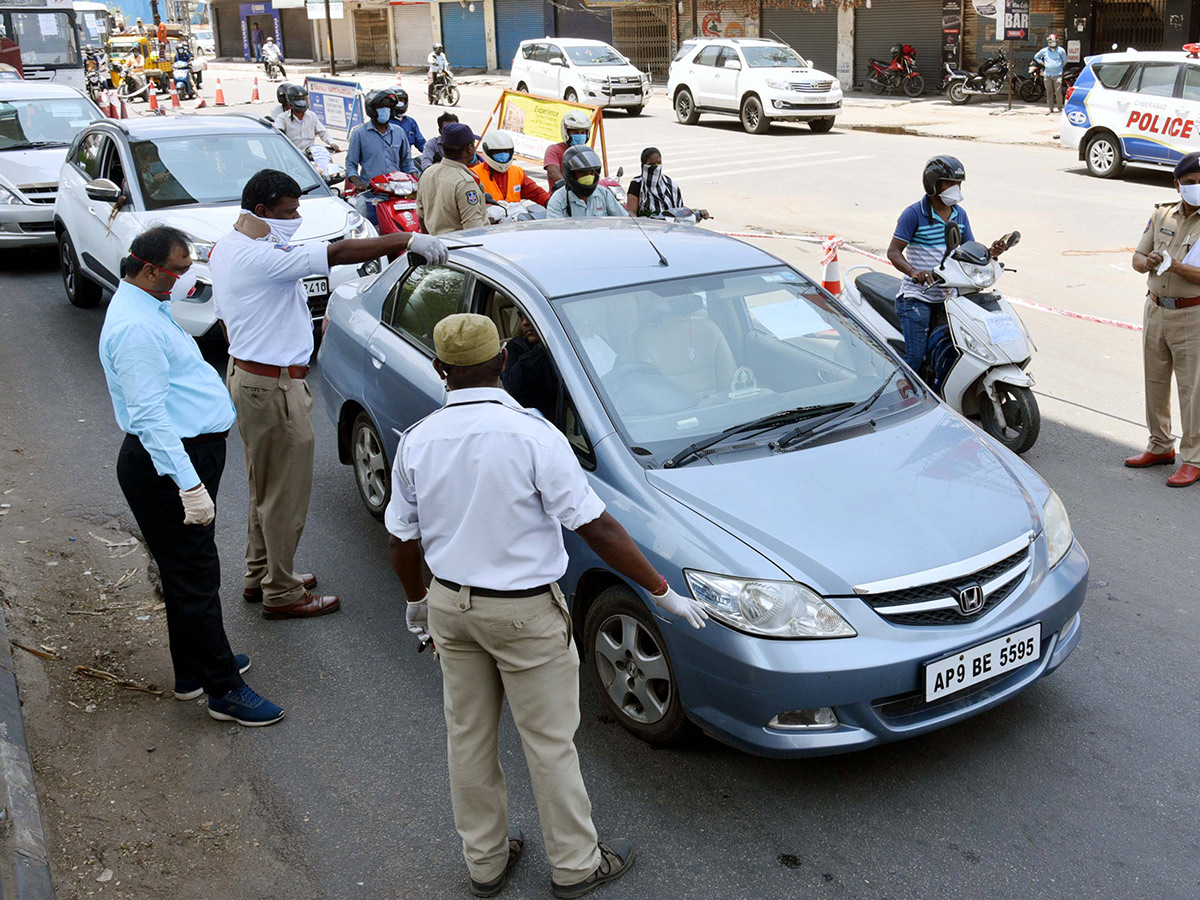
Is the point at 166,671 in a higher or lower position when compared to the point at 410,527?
lower

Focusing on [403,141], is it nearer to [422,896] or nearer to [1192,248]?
[1192,248]

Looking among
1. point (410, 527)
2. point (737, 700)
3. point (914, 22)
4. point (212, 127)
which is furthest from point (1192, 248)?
point (914, 22)

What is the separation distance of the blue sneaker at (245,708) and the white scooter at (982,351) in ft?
13.4

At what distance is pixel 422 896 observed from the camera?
11.4ft

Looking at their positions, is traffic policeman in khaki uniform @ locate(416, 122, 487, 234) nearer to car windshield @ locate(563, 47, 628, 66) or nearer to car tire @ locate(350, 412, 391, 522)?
car tire @ locate(350, 412, 391, 522)

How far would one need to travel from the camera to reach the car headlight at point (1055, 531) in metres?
4.13

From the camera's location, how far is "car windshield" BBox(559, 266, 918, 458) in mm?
4445

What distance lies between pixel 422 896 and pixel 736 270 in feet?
9.32

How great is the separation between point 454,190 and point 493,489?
5.52 meters

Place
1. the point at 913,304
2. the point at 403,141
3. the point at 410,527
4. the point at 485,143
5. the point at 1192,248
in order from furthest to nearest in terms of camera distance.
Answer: the point at 403,141
the point at 485,143
the point at 913,304
the point at 1192,248
the point at 410,527

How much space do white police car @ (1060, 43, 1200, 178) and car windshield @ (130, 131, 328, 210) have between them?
1195 centimetres

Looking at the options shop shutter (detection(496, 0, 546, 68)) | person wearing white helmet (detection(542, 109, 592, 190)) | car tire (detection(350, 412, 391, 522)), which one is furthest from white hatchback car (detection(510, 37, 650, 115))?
car tire (detection(350, 412, 391, 522))

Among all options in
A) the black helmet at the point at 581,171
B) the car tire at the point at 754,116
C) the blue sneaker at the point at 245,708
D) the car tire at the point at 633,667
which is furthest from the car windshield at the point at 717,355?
the car tire at the point at 754,116

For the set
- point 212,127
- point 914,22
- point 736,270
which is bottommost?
Result: point 736,270
